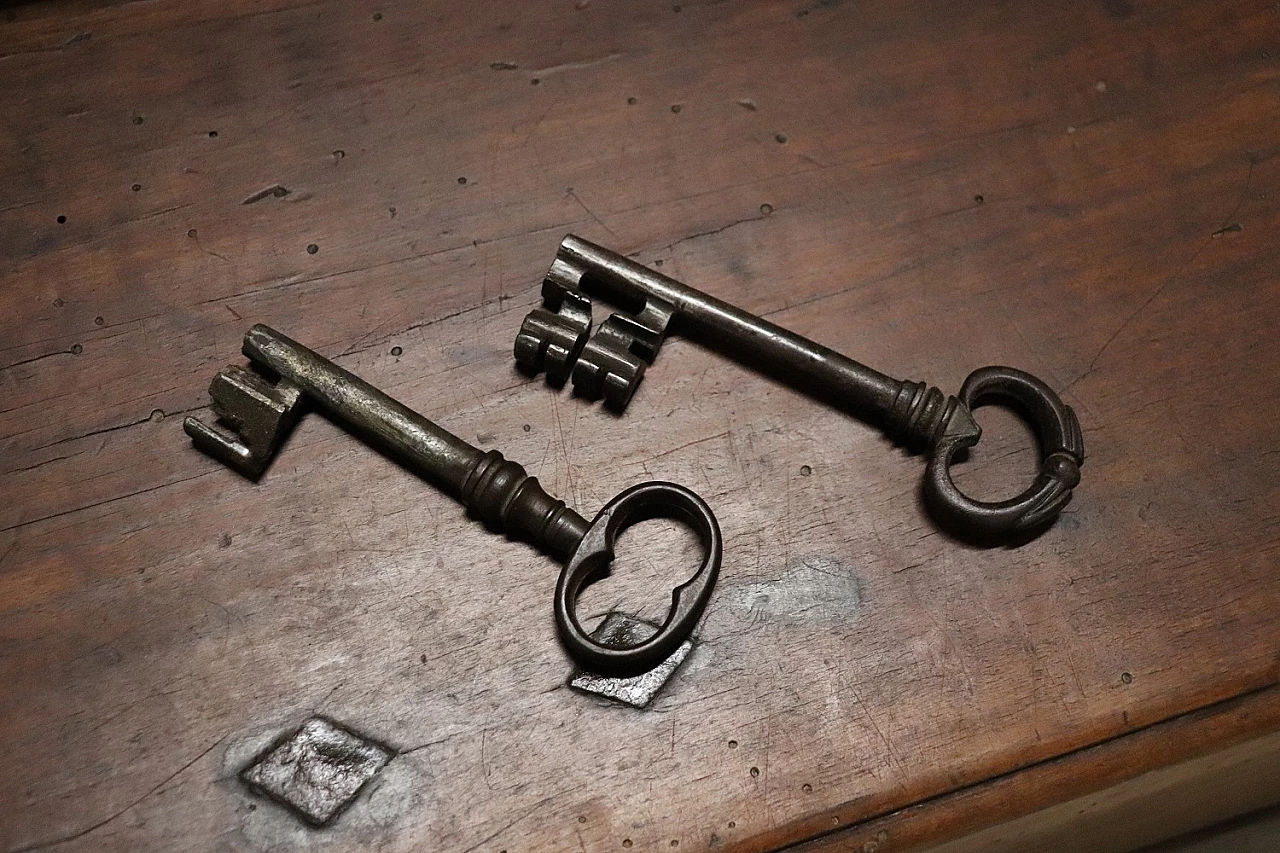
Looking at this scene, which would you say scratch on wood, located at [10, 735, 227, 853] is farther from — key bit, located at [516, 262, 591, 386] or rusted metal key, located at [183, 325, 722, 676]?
key bit, located at [516, 262, 591, 386]

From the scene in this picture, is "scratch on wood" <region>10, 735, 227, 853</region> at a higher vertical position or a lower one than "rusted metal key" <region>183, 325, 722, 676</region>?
lower

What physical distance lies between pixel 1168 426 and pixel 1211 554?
0.66 ft

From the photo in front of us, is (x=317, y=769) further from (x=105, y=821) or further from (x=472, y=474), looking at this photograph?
(x=472, y=474)

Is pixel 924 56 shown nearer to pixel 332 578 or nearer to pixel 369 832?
pixel 332 578

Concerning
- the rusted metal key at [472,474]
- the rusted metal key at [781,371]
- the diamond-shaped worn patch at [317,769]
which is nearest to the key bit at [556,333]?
the rusted metal key at [781,371]

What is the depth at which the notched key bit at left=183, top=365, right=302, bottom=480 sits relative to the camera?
1.55m

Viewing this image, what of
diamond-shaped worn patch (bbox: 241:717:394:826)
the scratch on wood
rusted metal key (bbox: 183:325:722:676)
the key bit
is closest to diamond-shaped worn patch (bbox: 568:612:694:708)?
rusted metal key (bbox: 183:325:722:676)

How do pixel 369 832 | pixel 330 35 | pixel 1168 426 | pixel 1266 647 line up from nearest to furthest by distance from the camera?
pixel 369 832 → pixel 1266 647 → pixel 1168 426 → pixel 330 35

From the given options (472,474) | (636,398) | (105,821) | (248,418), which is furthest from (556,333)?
(105,821)

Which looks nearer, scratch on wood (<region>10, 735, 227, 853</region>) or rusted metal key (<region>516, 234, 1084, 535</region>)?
scratch on wood (<region>10, 735, 227, 853</region>)

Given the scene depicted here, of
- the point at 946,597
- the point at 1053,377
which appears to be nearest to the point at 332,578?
the point at 946,597

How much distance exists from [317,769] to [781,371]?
0.86 m

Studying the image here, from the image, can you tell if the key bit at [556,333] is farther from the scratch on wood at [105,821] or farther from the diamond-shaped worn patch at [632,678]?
the scratch on wood at [105,821]

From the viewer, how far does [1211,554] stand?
1.54m
